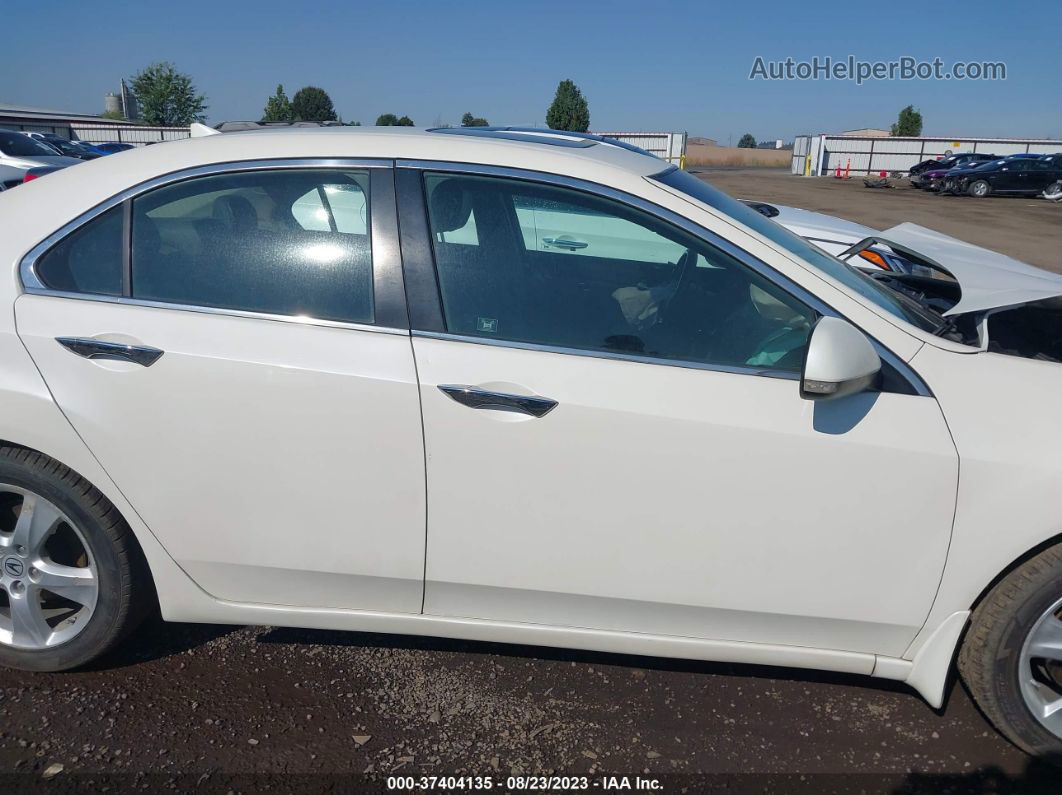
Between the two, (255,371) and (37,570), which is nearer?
(255,371)

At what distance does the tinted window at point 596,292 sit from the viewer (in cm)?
228

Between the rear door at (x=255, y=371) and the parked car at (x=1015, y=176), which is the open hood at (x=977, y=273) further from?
the parked car at (x=1015, y=176)

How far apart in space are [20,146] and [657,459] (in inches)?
669

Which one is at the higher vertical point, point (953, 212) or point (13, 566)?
point (13, 566)

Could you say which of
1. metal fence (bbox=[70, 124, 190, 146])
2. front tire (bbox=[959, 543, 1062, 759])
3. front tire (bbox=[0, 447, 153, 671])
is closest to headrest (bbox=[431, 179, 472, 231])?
front tire (bbox=[0, 447, 153, 671])

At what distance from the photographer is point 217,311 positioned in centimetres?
237

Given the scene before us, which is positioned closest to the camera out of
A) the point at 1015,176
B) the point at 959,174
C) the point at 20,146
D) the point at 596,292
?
the point at 596,292

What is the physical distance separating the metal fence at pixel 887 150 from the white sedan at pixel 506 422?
154ft

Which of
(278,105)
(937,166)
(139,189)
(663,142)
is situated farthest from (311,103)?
(139,189)

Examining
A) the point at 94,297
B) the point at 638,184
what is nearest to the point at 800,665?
the point at 638,184

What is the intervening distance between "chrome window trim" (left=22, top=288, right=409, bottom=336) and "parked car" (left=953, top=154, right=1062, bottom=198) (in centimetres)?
3302

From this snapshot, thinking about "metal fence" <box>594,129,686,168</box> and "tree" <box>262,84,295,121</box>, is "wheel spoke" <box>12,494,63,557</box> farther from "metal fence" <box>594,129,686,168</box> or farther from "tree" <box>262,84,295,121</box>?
"tree" <box>262,84,295,121</box>

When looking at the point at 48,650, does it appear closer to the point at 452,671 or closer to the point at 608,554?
the point at 452,671

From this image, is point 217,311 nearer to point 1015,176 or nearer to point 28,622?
point 28,622
